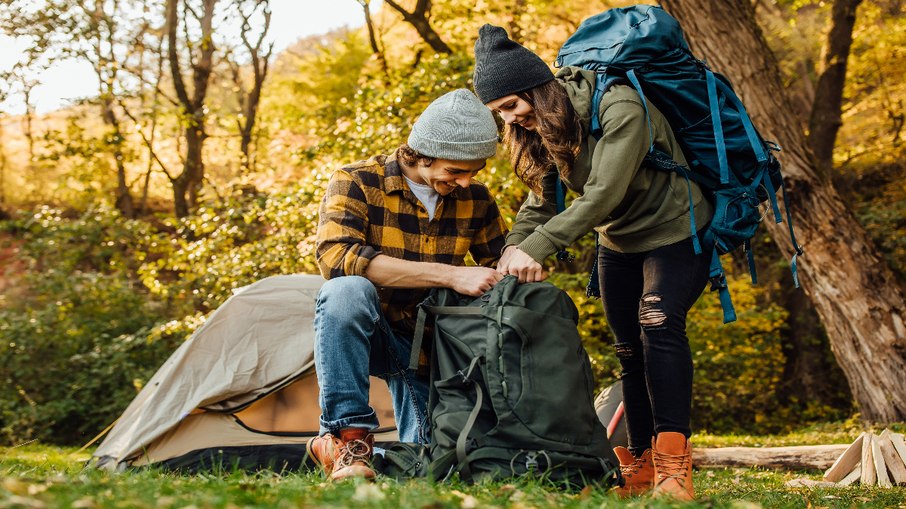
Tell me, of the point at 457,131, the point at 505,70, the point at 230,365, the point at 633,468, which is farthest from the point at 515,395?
the point at 230,365

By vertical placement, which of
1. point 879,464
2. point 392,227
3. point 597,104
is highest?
point 597,104

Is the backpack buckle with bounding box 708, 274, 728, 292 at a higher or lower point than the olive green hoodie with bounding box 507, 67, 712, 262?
lower

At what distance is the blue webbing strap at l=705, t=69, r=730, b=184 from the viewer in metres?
2.75

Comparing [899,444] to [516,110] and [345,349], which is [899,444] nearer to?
[516,110]

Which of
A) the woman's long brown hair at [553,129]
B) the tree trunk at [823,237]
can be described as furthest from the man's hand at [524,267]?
the tree trunk at [823,237]

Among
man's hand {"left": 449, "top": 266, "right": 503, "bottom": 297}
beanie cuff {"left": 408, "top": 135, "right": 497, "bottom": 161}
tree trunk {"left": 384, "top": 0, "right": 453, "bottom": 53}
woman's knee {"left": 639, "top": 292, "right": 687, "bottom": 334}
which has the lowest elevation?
woman's knee {"left": 639, "top": 292, "right": 687, "bottom": 334}

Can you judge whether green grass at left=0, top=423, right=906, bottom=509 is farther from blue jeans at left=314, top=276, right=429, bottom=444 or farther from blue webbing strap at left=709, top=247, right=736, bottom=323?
blue webbing strap at left=709, top=247, right=736, bottom=323

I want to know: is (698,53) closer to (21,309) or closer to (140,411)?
(140,411)

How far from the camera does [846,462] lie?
419 cm

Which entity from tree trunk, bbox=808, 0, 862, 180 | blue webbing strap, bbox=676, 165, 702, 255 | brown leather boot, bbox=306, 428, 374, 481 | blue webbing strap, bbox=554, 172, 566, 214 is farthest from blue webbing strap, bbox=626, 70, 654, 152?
tree trunk, bbox=808, 0, 862, 180

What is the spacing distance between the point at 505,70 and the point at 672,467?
1.38 m

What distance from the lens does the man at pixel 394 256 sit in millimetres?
2740

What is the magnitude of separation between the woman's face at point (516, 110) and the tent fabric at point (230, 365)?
285 cm

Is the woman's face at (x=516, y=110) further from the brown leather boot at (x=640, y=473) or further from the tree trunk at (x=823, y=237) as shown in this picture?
the tree trunk at (x=823, y=237)
